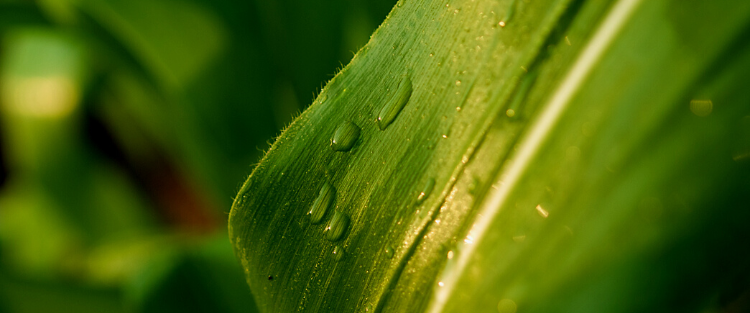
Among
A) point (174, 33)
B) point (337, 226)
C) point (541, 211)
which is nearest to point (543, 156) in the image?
point (541, 211)

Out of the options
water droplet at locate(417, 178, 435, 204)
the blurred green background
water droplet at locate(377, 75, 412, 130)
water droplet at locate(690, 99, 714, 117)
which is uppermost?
water droplet at locate(690, 99, 714, 117)

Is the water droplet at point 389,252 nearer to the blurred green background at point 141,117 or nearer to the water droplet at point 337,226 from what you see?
the water droplet at point 337,226

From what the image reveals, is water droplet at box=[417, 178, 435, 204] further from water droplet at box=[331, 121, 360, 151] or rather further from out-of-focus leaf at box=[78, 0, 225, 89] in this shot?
out-of-focus leaf at box=[78, 0, 225, 89]

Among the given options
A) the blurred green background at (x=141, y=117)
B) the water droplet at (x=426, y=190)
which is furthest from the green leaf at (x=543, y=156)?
the blurred green background at (x=141, y=117)

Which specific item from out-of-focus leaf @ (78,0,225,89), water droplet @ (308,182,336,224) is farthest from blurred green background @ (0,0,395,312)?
water droplet @ (308,182,336,224)

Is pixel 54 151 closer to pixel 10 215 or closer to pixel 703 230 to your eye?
pixel 10 215

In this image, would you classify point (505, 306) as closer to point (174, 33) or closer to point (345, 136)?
point (345, 136)
